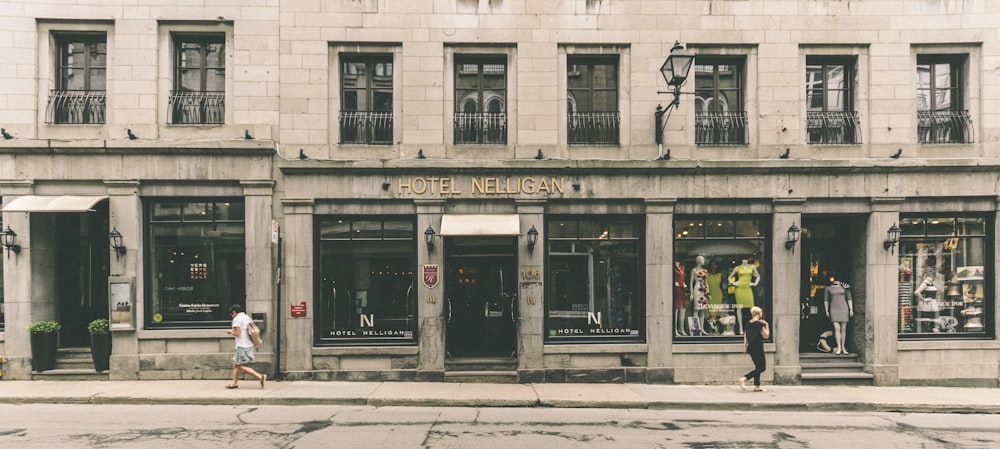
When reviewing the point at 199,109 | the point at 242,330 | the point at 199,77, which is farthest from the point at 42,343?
the point at 199,77

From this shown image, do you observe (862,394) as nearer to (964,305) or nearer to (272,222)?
(964,305)

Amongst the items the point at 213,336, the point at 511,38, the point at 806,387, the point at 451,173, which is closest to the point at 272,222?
the point at 213,336

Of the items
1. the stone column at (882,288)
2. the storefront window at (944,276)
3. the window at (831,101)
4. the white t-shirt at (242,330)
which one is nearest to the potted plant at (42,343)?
the white t-shirt at (242,330)

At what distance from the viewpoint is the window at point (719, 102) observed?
13.4 metres

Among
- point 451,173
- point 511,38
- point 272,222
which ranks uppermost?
point 511,38

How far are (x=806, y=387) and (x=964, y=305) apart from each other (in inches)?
175

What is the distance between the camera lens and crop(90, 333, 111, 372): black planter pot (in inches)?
497

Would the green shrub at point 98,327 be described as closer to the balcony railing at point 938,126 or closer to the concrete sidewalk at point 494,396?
the concrete sidewalk at point 494,396

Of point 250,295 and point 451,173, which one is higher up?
point 451,173

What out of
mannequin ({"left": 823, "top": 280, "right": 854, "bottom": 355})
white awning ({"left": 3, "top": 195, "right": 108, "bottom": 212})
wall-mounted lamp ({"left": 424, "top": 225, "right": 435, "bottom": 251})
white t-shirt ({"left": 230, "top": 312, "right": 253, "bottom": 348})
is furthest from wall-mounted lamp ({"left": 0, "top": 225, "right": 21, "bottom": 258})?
mannequin ({"left": 823, "top": 280, "right": 854, "bottom": 355})

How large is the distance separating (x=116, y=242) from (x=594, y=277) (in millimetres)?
10287

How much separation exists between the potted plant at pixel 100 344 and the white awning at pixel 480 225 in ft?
24.8

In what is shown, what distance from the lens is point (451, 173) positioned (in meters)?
13.0

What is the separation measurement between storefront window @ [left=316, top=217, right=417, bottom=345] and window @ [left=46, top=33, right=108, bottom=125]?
5520mm
